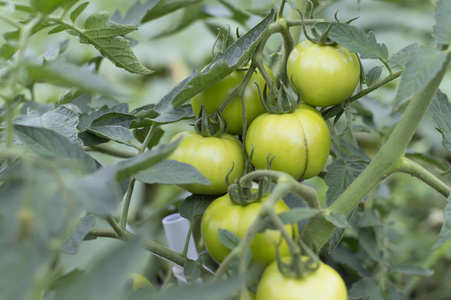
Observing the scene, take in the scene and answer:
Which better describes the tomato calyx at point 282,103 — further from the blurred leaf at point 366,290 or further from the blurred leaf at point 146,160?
the blurred leaf at point 366,290

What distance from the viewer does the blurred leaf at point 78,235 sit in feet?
1.24

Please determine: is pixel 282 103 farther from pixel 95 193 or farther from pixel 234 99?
pixel 95 193

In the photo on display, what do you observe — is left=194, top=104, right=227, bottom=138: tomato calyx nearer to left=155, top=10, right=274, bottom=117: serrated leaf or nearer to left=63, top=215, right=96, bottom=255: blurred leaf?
left=155, top=10, right=274, bottom=117: serrated leaf

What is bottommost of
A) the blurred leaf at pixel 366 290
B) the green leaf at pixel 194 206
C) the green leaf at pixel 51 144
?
the blurred leaf at pixel 366 290

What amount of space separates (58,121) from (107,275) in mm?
248

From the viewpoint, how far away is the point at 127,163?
0.33m

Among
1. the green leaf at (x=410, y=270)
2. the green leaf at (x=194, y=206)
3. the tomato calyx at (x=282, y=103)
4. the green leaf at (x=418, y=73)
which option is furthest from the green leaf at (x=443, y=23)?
the green leaf at (x=410, y=270)

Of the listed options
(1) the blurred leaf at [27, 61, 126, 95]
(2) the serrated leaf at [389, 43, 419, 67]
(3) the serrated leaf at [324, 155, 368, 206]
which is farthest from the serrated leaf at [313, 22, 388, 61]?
(1) the blurred leaf at [27, 61, 126, 95]

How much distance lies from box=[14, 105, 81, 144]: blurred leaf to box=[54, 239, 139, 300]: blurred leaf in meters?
0.20

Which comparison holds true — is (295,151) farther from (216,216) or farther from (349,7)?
(349,7)

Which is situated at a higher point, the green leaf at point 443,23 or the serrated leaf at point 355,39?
the green leaf at point 443,23

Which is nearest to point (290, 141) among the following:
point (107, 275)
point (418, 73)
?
point (418, 73)

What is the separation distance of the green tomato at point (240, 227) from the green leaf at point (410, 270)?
0.31 metres

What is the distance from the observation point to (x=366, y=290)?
608 mm
